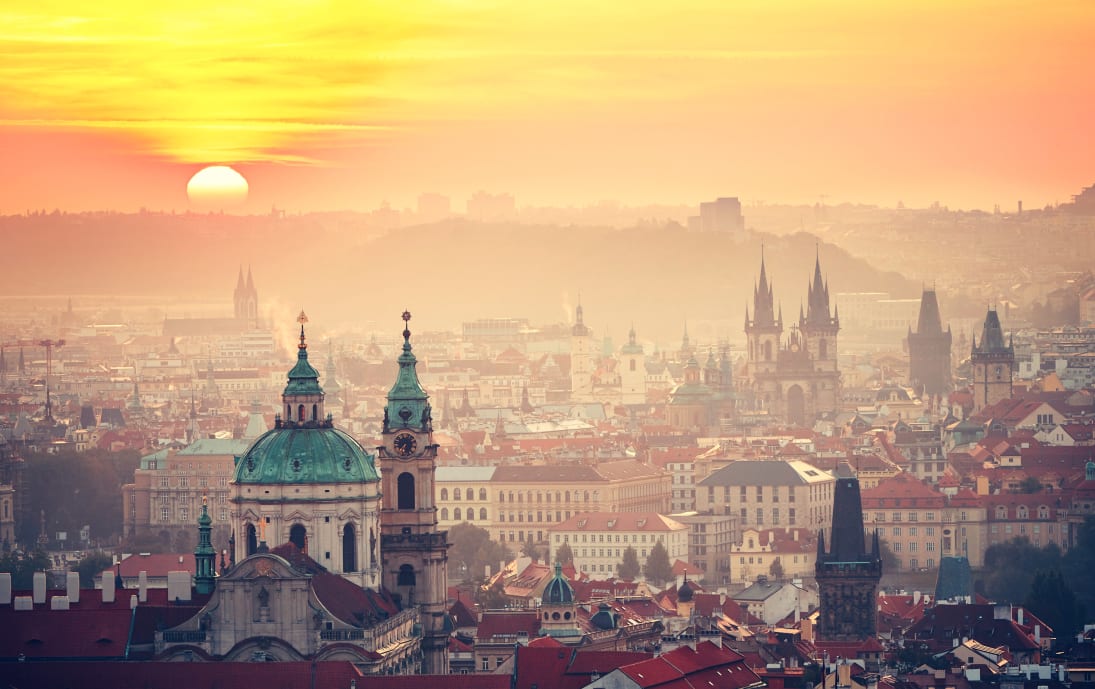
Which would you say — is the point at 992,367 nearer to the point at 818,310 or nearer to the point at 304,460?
the point at 818,310

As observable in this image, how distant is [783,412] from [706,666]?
374ft

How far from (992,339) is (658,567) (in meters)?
55.4

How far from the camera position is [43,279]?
192 m

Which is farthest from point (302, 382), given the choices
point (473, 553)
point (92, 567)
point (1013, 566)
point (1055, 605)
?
point (473, 553)

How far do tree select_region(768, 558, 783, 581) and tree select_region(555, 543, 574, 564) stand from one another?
625 centimetres

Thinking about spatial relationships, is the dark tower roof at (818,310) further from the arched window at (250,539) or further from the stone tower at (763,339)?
the arched window at (250,539)

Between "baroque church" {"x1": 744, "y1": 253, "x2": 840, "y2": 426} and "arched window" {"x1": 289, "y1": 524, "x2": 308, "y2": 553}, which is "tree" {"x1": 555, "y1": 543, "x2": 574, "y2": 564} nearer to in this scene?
"arched window" {"x1": 289, "y1": 524, "x2": 308, "y2": 553}

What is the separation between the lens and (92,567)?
99188 mm

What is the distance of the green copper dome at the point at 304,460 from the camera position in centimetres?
6762

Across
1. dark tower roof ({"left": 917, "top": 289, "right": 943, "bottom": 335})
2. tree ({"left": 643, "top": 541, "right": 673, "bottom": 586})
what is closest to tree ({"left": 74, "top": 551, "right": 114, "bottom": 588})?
tree ({"left": 643, "top": 541, "right": 673, "bottom": 586})

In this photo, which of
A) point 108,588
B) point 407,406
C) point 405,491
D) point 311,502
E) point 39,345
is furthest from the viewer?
point 39,345

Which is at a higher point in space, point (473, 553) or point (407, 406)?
point (407, 406)

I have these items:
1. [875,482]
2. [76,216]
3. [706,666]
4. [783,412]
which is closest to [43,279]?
[76,216]

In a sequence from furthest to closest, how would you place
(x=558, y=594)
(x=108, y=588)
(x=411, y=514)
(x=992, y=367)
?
(x=992, y=367), (x=558, y=594), (x=411, y=514), (x=108, y=588)
